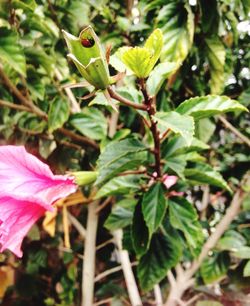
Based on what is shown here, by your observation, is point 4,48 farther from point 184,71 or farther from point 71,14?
point 184,71

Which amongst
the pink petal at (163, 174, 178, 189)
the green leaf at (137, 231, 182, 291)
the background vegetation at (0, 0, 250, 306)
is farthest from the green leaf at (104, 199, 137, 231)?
the pink petal at (163, 174, 178, 189)

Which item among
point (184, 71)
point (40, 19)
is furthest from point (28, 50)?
point (184, 71)

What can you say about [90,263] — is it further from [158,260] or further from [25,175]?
[25,175]

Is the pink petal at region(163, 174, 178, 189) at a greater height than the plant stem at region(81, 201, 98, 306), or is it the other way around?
the pink petal at region(163, 174, 178, 189)

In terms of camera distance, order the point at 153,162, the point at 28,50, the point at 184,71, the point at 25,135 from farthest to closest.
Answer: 1. the point at 25,135
2. the point at 184,71
3. the point at 28,50
4. the point at 153,162

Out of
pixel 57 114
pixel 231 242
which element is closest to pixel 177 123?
pixel 57 114

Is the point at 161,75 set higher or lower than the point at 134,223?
higher

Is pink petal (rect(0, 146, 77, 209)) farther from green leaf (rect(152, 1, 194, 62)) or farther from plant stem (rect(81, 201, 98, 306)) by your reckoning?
plant stem (rect(81, 201, 98, 306))
